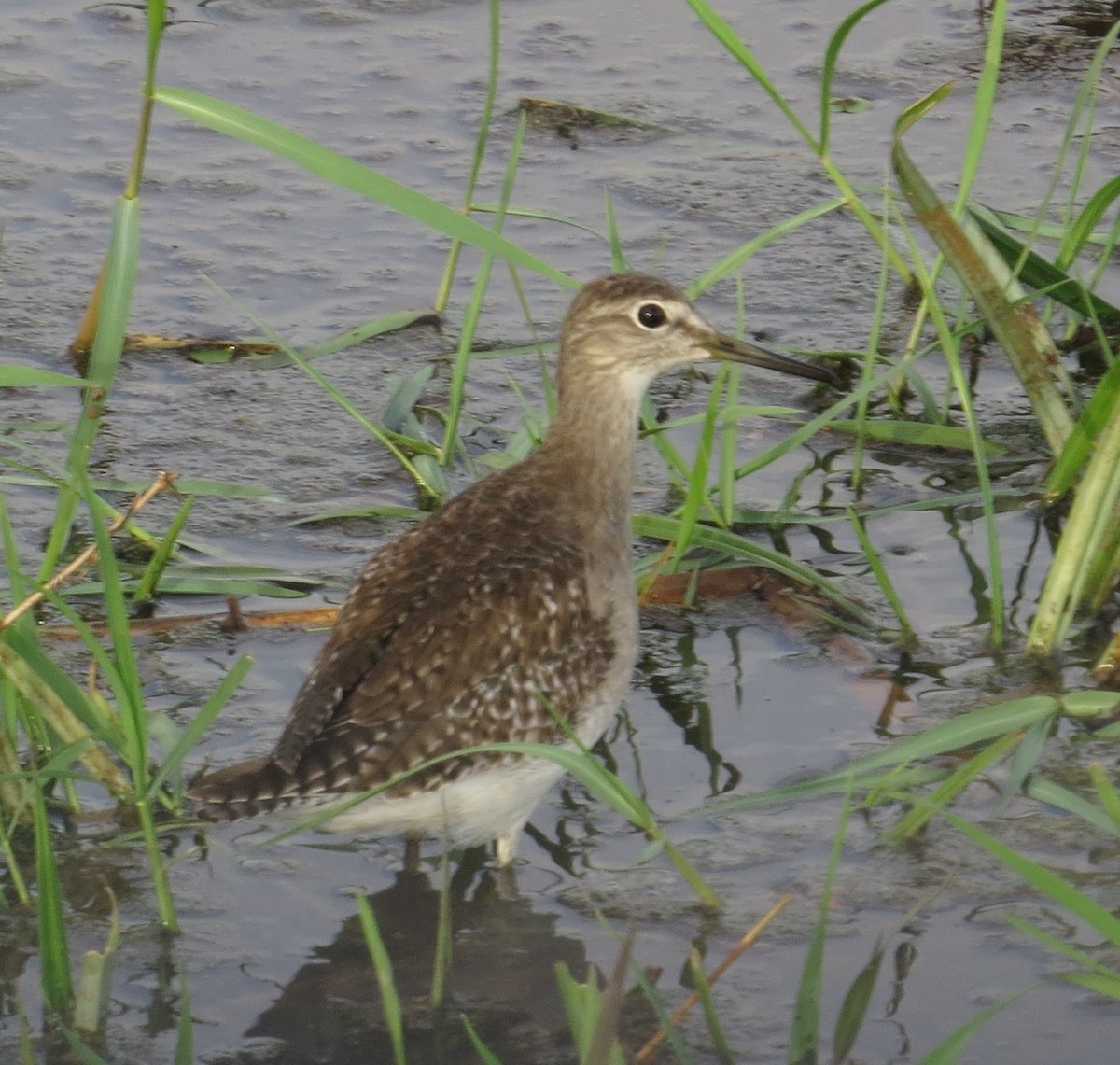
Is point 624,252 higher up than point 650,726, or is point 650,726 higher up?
point 624,252

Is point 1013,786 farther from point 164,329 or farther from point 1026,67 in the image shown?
point 1026,67

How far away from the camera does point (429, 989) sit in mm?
4855

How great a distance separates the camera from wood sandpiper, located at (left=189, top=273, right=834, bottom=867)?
191 inches

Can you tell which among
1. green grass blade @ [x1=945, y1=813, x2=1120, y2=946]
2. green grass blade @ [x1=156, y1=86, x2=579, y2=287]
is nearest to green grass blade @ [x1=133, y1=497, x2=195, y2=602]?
green grass blade @ [x1=156, y1=86, x2=579, y2=287]

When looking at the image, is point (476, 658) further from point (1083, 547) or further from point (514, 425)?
point (514, 425)

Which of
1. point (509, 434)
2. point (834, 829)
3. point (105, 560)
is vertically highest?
point (105, 560)

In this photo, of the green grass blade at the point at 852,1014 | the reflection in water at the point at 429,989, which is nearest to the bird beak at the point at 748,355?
the reflection in water at the point at 429,989

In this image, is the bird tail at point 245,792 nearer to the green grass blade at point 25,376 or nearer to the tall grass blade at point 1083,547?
the green grass blade at point 25,376

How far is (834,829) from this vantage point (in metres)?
5.45

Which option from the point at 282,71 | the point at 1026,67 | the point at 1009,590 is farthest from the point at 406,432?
the point at 1026,67

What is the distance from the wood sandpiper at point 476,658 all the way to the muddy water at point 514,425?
1.15 ft

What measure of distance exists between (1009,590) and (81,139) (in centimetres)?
490

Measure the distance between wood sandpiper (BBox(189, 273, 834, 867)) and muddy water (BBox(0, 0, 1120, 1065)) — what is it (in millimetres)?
352

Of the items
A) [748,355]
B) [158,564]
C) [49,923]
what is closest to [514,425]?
[748,355]
